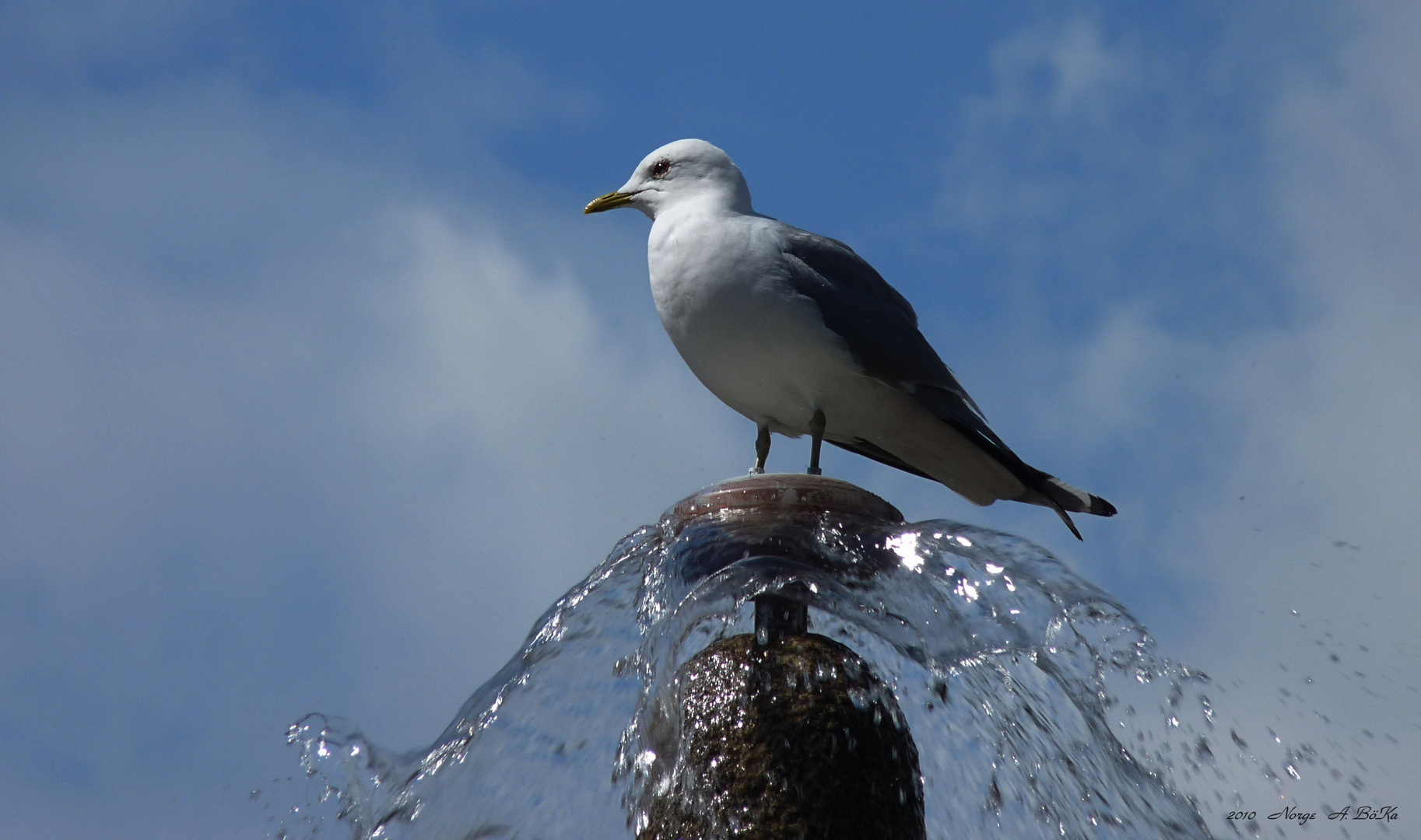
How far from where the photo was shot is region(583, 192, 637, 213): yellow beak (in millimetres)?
6359

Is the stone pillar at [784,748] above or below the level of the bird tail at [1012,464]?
below

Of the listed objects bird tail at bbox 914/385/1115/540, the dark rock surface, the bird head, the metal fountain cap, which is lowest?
the dark rock surface

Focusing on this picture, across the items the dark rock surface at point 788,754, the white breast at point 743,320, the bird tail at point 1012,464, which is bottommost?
the dark rock surface at point 788,754

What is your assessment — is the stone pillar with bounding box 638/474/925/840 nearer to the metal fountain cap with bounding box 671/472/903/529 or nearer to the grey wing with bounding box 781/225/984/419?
the metal fountain cap with bounding box 671/472/903/529

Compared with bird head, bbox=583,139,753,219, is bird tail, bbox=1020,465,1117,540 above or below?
below

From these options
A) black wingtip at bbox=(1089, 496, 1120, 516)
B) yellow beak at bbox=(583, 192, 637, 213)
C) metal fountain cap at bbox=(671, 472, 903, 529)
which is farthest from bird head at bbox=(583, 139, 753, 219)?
black wingtip at bbox=(1089, 496, 1120, 516)

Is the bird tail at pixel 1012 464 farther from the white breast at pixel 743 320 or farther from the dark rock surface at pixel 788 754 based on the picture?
the dark rock surface at pixel 788 754

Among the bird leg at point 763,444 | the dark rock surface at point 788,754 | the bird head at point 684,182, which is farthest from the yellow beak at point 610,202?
the dark rock surface at point 788,754

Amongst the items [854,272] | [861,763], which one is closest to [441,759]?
[861,763]

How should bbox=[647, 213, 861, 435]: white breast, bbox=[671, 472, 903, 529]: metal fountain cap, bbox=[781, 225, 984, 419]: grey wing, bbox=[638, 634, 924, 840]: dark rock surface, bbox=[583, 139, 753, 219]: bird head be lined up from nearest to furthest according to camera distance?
bbox=[638, 634, 924, 840]: dark rock surface
bbox=[671, 472, 903, 529]: metal fountain cap
bbox=[647, 213, 861, 435]: white breast
bbox=[781, 225, 984, 419]: grey wing
bbox=[583, 139, 753, 219]: bird head

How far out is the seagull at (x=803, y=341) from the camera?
17.9ft

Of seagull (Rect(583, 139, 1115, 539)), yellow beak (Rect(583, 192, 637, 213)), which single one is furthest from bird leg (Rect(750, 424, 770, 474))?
yellow beak (Rect(583, 192, 637, 213))

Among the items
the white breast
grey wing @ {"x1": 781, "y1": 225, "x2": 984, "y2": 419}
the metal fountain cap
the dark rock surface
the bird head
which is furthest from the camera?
the bird head

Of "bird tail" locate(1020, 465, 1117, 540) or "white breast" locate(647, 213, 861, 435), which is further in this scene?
"bird tail" locate(1020, 465, 1117, 540)
